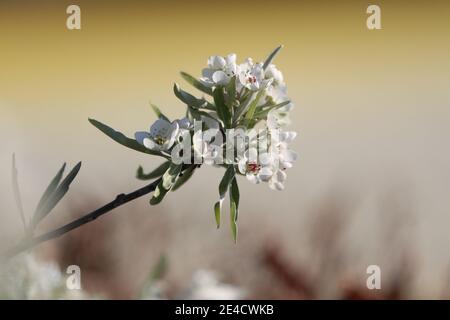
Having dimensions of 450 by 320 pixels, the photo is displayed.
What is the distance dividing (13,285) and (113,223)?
1787 mm

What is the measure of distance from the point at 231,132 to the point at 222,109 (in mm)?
46

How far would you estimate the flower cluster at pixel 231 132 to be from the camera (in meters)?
0.82

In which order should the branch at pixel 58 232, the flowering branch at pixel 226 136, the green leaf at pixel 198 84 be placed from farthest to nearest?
the green leaf at pixel 198 84, the flowering branch at pixel 226 136, the branch at pixel 58 232

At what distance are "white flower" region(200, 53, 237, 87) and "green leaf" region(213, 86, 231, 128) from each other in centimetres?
2

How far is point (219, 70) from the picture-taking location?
0.91 meters

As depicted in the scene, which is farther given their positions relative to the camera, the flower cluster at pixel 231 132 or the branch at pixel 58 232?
the flower cluster at pixel 231 132

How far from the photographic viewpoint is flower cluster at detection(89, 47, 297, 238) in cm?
82

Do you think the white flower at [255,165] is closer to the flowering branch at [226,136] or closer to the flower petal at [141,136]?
the flowering branch at [226,136]

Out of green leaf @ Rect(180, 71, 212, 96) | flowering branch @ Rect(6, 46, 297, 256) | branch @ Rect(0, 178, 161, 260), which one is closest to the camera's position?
branch @ Rect(0, 178, 161, 260)

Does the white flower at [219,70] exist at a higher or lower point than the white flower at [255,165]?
higher

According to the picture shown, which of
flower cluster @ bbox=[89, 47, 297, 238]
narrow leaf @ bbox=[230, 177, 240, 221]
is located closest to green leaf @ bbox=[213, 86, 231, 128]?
flower cluster @ bbox=[89, 47, 297, 238]

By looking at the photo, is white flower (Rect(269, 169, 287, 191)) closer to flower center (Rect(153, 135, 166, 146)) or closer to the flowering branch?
the flowering branch

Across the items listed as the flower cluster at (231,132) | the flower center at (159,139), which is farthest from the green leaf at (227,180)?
the flower center at (159,139)
